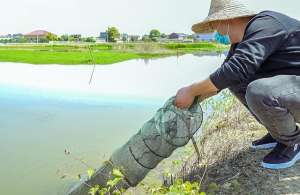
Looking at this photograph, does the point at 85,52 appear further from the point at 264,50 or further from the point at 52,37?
the point at 52,37

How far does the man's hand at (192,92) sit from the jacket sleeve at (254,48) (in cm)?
13

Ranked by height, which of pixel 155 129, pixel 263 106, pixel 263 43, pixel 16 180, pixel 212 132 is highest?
pixel 263 43

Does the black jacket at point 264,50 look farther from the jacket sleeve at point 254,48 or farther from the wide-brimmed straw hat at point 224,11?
the wide-brimmed straw hat at point 224,11

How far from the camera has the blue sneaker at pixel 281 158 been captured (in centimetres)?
290

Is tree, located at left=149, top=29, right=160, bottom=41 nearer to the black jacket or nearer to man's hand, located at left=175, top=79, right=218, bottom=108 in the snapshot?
man's hand, located at left=175, top=79, right=218, bottom=108

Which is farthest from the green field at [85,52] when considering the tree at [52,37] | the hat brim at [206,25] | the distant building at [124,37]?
the tree at [52,37]

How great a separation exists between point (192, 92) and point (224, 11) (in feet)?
1.91

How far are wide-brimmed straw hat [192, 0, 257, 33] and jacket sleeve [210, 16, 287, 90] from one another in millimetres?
252

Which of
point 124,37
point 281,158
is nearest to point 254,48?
point 281,158

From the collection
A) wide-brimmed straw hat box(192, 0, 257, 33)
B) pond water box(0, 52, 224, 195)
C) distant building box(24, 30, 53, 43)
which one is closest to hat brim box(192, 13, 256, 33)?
wide-brimmed straw hat box(192, 0, 257, 33)

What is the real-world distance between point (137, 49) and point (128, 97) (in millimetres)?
37089

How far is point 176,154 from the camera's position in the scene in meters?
4.50

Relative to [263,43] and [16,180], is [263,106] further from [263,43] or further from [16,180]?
[16,180]

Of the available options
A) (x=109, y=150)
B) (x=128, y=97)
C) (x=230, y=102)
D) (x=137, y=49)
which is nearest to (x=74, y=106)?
(x=128, y=97)
